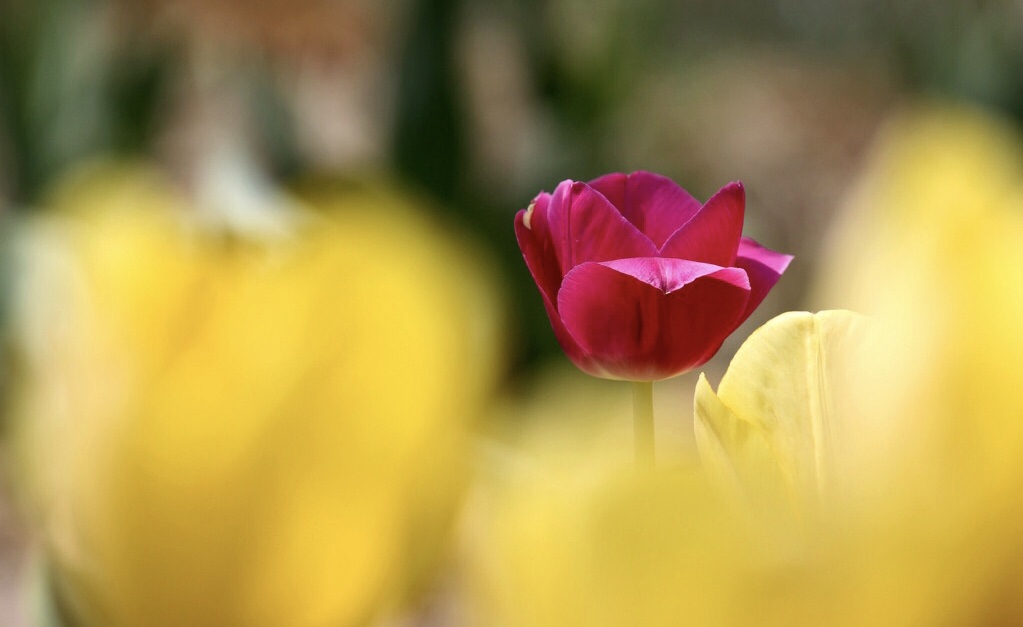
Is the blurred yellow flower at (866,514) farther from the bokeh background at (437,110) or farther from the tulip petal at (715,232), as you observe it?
the bokeh background at (437,110)

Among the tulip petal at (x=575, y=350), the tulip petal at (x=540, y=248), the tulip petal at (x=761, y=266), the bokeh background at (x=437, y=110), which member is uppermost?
the tulip petal at (x=540, y=248)

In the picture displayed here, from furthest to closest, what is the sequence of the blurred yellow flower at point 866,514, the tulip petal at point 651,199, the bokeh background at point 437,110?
the bokeh background at point 437,110
the tulip petal at point 651,199
the blurred yellow flower at point 866,514

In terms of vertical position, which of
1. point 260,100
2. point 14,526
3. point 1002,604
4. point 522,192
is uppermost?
point 1002,604

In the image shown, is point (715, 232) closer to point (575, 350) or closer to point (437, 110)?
point (575, 350)

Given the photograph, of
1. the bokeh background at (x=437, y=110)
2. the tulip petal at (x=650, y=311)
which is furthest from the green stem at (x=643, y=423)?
the bokeh background at (x=437, y=110)

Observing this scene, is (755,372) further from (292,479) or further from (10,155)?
(10,155)

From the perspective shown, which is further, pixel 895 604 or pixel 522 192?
pixel 522 192

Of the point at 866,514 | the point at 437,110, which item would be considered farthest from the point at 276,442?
the point at 437,110

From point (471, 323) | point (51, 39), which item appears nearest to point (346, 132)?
point (51, 39)
